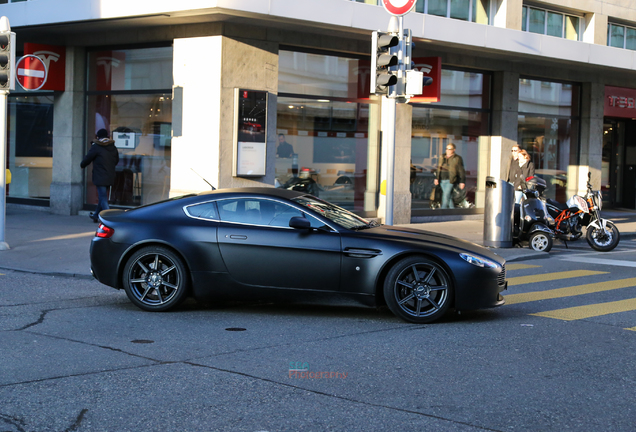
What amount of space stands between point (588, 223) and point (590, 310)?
649 cm

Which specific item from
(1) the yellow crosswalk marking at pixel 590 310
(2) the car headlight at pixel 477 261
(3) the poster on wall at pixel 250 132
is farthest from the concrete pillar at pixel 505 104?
(2) the car headlight at pixel 477 261

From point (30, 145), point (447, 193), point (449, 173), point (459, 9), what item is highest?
point (459, 9)

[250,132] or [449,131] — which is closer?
[250,132]

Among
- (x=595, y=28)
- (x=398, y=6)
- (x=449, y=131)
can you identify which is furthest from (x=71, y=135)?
(x=595, y=28)

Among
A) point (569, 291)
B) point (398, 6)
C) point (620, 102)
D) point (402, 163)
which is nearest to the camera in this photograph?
point (569, 291)

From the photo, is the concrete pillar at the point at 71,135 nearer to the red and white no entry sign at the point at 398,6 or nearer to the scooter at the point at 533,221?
the red and white no entry sign at the point at 398,6

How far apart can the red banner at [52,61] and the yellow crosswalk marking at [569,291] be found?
1302 centimetres

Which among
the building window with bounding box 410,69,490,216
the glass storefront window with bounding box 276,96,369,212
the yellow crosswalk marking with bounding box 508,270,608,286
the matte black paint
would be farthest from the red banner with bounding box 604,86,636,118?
the matte black paint

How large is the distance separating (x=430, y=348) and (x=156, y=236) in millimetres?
3019

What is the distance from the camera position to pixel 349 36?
16.3 meters

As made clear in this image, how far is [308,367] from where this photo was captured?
5.46 metres

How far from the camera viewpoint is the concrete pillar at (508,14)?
62.4 ft

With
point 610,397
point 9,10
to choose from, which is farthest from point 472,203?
point 610,397

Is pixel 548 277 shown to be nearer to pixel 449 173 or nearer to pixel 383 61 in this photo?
pixel 383 61
